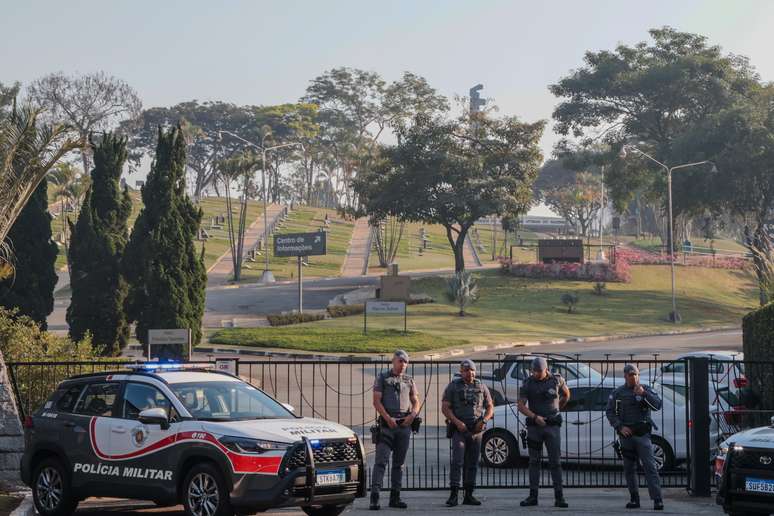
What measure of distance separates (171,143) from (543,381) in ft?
75.1

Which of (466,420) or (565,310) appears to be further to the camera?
(565,310)

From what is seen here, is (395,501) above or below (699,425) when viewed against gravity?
below

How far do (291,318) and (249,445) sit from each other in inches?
1531

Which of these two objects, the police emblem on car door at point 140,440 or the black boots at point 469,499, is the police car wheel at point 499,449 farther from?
the police emblem on car door at point 140,440

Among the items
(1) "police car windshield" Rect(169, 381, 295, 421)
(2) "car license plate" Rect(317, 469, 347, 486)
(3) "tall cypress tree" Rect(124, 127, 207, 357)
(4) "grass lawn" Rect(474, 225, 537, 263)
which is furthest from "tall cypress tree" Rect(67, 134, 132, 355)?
(4) "grass lawn" Rect(474, 225, 537, 263)

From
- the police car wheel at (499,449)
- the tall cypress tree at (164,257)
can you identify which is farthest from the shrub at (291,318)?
the police car wheel at (499,449)

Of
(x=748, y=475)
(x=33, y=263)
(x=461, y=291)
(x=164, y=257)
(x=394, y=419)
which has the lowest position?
(x=748, y=475)

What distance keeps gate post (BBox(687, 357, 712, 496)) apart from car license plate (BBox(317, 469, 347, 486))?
16.6ft

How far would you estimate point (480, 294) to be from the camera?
60.8 m

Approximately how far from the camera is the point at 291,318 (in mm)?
49562

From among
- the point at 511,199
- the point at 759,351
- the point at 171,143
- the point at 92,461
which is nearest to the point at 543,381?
the point at 92,461

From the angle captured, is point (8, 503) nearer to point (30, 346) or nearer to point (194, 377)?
point (194, 377)

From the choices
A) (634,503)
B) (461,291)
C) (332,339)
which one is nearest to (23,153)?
(634,503)

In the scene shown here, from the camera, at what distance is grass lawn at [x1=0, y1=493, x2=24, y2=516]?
11.9m
